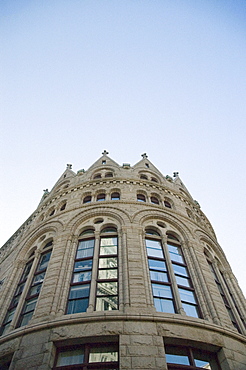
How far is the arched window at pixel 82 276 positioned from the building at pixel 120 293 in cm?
5

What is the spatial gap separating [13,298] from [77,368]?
6.63m

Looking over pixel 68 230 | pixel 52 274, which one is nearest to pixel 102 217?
pixel 68 230

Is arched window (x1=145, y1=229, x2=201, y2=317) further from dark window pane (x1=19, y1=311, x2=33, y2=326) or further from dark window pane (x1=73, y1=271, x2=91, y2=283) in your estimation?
dark window pane (x1=19, y1=311, x2=33, y2=326)

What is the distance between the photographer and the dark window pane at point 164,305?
1250 centimetres

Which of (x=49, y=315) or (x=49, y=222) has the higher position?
(x=49, y=222)

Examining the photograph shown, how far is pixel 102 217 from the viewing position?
18.2 meters

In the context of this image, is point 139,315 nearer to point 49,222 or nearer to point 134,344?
point 134,344

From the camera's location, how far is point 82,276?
14.1 m

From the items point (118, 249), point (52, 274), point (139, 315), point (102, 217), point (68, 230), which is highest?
point (102, 217)

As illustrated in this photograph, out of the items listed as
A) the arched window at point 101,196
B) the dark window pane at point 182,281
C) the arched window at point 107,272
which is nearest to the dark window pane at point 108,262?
the arched window at point 107,272

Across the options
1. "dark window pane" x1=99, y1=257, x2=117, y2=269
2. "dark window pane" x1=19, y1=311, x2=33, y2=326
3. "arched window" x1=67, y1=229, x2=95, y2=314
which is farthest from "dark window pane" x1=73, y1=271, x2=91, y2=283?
"dark window pane" x1=19, y1=311, x2=33, y2=326

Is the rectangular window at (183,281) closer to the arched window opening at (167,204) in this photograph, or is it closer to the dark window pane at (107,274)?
the dark window pane at (107,274)

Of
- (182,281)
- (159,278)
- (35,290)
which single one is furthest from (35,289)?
(182,281)

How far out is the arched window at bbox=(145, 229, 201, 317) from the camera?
13.0m
